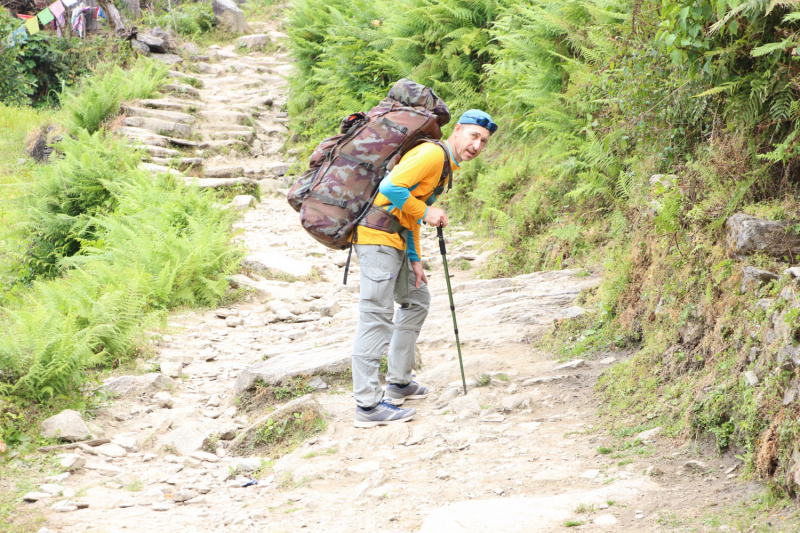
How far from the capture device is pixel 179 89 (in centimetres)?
1792

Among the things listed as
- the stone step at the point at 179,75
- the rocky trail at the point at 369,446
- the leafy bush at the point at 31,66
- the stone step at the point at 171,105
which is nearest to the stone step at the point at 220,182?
the stone step at the point at 171,105

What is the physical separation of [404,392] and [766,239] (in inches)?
109

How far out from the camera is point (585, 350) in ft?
17.5

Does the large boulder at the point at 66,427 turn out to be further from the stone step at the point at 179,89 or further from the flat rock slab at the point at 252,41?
the flat rock slab at the point at 252,41

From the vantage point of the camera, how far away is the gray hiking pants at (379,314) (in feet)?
14.8

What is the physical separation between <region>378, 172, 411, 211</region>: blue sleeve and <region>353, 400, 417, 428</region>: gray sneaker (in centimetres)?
156

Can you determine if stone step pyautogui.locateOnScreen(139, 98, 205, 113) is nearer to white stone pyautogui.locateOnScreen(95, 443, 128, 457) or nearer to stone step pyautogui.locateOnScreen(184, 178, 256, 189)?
stone step pyautogui.locateOnScreen(184, 178, 256, 189)

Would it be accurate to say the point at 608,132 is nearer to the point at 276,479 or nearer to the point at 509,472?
the point at 509,472

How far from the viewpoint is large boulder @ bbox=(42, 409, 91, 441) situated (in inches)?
187

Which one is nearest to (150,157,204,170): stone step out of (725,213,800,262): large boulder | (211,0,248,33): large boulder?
(211,0,248,33): large boulder

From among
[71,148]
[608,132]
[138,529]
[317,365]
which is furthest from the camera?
[71,148]

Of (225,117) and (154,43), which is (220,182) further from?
(154,43)

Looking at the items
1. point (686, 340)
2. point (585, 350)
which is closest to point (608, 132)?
point (585, 350)

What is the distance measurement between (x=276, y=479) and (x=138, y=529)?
918mm
